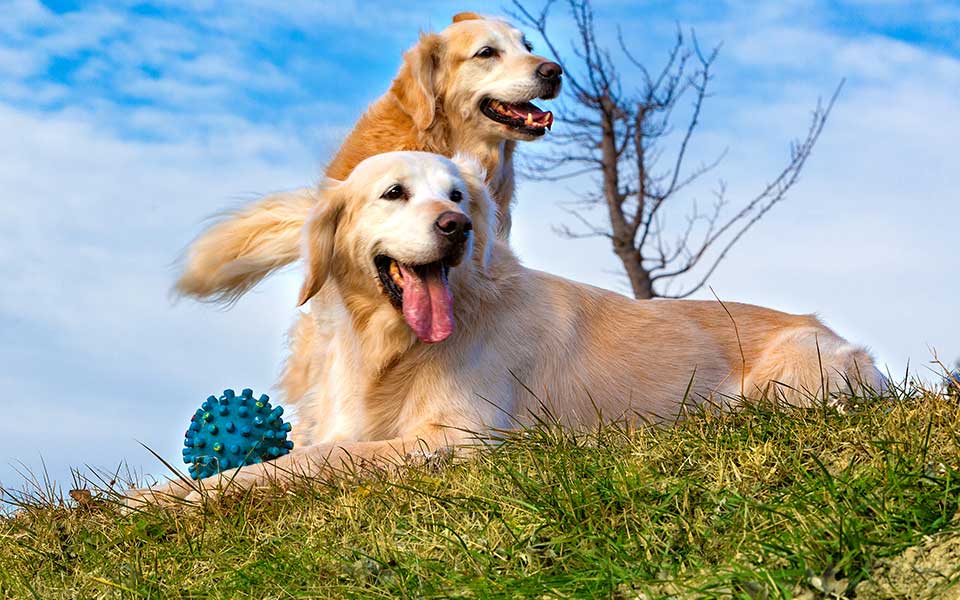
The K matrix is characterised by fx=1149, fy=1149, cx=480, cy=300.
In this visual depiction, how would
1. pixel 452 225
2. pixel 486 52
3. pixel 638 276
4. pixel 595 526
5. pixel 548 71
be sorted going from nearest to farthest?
pixel 595 526 < pixel 452 225 < pixel 548 71 < pixel 486 52 < pixel 638 276

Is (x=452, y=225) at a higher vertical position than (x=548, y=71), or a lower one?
lower

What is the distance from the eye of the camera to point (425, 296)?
4.64 meters

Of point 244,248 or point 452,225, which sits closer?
point 452,225

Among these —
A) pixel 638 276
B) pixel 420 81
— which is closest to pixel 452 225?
pixel 420 81

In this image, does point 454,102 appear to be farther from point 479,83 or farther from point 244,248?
point 244,248

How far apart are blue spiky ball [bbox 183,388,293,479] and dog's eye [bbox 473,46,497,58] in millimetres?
2691

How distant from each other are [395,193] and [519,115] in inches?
85.5

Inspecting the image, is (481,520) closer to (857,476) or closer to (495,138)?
(857,476)

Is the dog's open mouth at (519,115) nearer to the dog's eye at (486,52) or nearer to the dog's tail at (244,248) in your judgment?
the dog's eye at (486,52)

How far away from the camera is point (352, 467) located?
4.18m

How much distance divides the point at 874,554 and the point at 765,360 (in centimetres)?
269

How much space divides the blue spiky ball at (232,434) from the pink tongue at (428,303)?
0.73m

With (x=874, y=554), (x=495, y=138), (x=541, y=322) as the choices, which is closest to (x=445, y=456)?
(x=541, y=322)

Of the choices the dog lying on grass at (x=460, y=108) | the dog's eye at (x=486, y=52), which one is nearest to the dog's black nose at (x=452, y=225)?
the dog lying on grass at (x=460, y=108)
